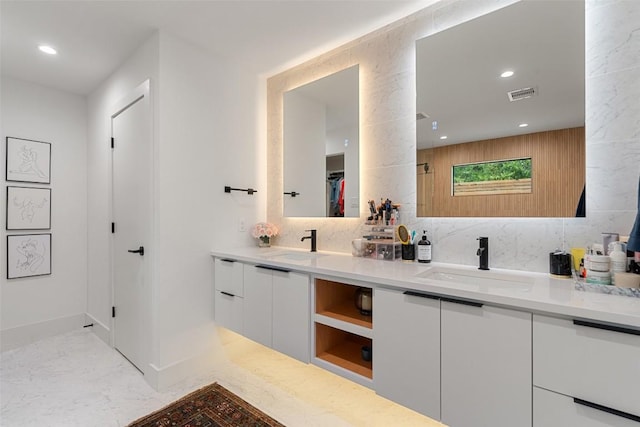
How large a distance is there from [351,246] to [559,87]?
1561mm

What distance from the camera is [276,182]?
2859 mm

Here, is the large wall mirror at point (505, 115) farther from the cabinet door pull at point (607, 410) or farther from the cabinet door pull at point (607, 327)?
the cabinet door pull at point (607, 410)

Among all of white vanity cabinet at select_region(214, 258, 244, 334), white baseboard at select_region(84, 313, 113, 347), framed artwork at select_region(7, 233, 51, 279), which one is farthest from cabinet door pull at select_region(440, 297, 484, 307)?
framed artwork at select_region(7, 233, 51, 279)

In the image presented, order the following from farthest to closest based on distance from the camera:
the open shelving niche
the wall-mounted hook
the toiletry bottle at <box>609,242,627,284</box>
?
the wall-mounted hook < the open shelving niche < the toiletry bottle at <box>609,242,627,284</box>

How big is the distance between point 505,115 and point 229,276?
214 cm

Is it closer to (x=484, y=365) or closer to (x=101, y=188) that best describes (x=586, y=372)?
(x=484, y=365)

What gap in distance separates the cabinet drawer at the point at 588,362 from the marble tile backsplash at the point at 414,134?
2.19 feet

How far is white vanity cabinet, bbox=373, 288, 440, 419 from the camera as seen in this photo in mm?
1289

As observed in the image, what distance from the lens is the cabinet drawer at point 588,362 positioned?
0.91m

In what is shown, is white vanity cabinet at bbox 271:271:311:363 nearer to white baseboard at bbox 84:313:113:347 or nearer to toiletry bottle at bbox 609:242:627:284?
toiletry bottle at bbox 609:242:627:284

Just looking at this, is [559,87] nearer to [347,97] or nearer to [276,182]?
[347,97]

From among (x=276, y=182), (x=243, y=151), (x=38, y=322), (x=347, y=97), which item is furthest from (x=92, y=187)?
(x=347, y=97)

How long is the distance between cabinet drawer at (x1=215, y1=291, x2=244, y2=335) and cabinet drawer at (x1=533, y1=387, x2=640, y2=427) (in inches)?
69.6

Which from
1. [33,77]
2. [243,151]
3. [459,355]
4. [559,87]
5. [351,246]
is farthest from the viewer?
[33,77]
